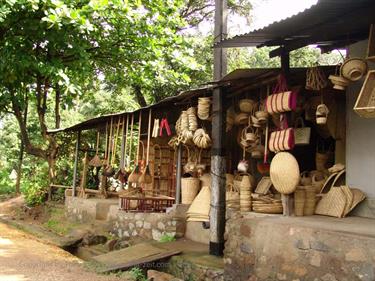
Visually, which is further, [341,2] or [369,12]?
[369,12]

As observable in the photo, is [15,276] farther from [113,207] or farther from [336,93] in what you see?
[336,93]

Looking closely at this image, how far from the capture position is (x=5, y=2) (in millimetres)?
7875

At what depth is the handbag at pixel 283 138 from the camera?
5.44m

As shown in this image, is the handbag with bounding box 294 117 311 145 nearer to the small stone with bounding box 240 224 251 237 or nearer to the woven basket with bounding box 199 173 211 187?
the small stone with bounding box 240 224 251 237

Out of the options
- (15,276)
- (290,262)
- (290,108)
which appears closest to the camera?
(290,262)

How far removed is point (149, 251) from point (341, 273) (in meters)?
3.95

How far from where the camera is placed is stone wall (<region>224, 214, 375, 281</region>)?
4.19 meters

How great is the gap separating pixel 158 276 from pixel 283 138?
2.86 metres

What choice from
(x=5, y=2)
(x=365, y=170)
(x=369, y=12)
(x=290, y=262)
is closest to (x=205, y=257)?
(x=290, y=262)

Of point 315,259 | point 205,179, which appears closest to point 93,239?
point 205,179

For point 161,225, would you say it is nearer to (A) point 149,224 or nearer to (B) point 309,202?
(A) point 149,224

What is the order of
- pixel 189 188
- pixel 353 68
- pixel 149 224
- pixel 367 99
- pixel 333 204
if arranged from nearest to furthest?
pixel 367 99 → pixel 353 68 → pixel 333 204 → pixel 189 188 → pixel 149 224

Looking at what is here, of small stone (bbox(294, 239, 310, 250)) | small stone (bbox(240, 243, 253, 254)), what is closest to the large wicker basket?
small stone (bbox(294, 239, 310, 250))

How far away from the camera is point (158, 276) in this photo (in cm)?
652
